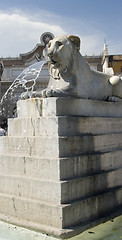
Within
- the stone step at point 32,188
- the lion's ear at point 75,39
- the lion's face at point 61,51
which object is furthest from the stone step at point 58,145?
the lion's ear at point 75,39

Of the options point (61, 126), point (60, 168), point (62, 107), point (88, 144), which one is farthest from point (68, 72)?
point (60, 168)

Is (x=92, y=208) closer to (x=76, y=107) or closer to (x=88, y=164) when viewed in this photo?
(x=88, y=164)

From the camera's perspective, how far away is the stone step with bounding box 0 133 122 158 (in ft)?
16.9

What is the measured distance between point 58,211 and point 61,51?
9.38ft

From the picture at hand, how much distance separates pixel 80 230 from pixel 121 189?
62.6 inches

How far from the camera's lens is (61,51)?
18.5ft

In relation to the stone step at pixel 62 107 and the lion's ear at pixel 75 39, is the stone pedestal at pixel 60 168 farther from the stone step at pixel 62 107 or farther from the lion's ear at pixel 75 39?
the lion's ear at pixel 75 39

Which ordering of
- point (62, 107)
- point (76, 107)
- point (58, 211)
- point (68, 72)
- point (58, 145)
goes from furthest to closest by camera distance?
point (68, 72)
point (76, 107)
point (62, 107)
point (58, 145)
point (58, 211)

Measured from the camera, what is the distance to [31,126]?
5680 millimetres

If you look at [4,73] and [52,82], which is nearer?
[52,82]

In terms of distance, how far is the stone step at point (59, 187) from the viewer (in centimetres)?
495

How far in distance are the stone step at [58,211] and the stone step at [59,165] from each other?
1.49 feet

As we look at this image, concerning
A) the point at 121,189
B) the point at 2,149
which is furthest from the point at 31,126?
the point at 121,189

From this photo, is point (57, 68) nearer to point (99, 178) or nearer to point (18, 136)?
point (18, 136)
